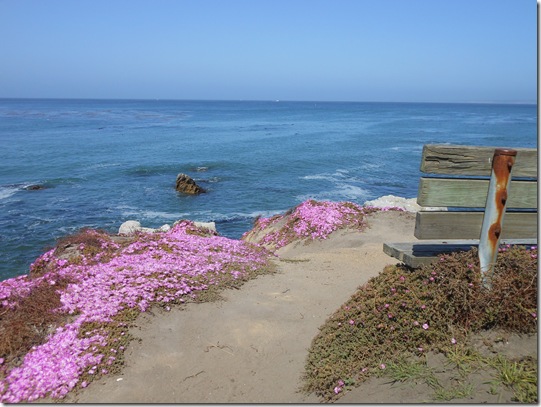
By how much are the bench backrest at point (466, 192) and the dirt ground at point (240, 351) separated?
1331mm

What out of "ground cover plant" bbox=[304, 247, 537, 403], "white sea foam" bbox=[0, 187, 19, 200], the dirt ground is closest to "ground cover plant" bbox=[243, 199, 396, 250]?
the dirt ground

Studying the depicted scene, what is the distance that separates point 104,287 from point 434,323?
16.7ft

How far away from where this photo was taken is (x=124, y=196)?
94.6 feet

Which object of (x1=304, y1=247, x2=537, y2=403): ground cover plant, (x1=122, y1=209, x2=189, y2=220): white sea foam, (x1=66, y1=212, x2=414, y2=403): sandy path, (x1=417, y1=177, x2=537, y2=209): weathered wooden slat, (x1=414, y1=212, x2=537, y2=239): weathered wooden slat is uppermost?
(x1=417, y1=177, x2=537, y2=209): weathered wooden slat

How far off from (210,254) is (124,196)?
833 inches

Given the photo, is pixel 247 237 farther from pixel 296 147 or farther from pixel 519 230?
pixel 296 147

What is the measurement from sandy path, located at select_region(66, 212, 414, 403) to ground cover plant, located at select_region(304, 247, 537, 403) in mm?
566

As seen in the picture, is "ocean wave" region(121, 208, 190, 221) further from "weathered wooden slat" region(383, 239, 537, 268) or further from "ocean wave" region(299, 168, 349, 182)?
"weathered wooden slat" region(383, 239, 537, 268)

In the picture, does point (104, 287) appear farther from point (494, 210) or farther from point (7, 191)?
point (7, 191)

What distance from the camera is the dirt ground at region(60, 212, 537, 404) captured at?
504cm

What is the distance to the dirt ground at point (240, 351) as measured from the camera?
5.04 m

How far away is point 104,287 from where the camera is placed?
7.20 m

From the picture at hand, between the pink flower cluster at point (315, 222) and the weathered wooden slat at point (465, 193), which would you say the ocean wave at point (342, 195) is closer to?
the pink flower cluster at point (315, 222)

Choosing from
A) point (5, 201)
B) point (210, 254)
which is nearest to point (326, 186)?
point (5, 201)
